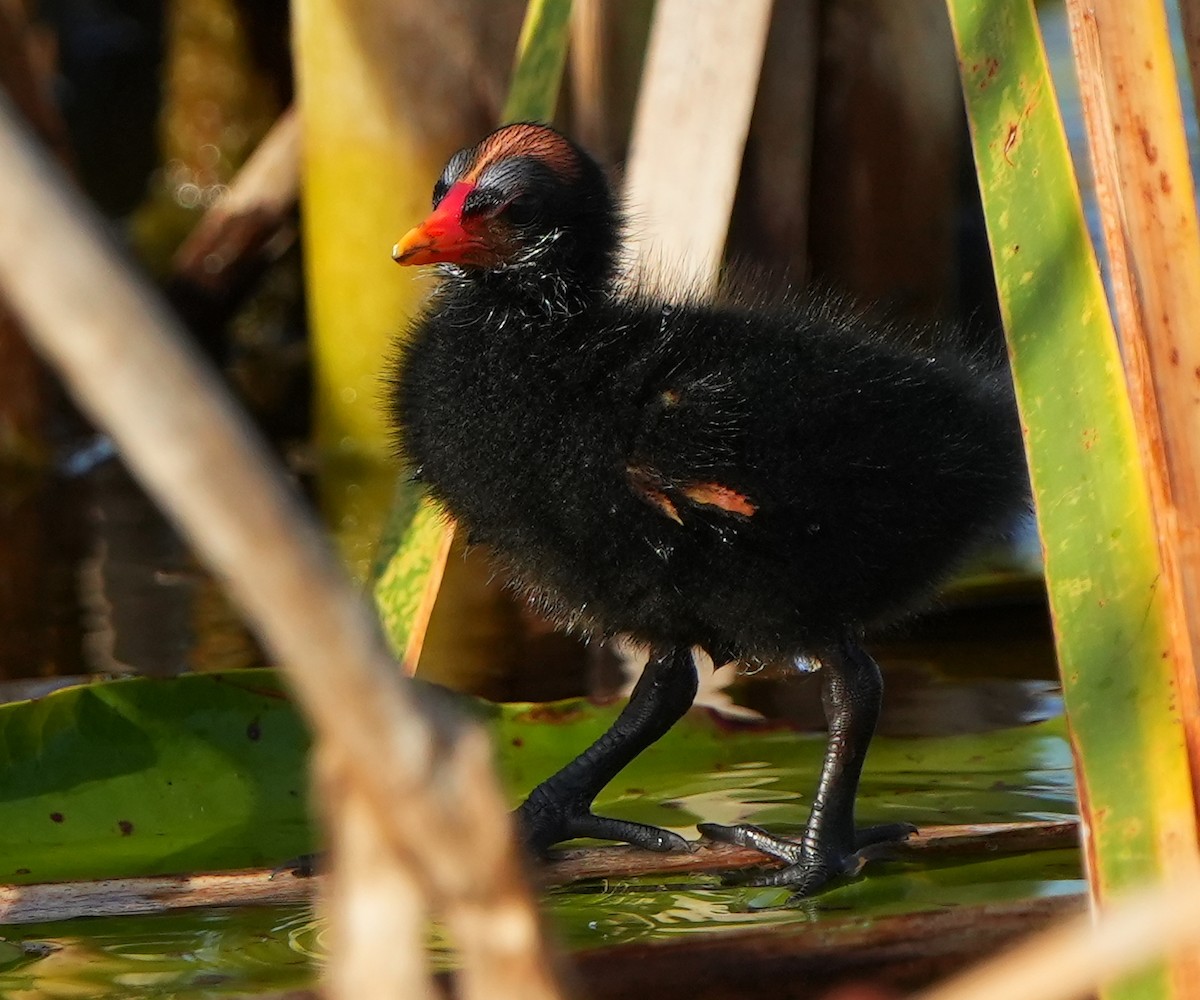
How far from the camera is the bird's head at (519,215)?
1725 millimetres

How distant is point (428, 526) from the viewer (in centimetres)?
204

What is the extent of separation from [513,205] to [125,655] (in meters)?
1.26

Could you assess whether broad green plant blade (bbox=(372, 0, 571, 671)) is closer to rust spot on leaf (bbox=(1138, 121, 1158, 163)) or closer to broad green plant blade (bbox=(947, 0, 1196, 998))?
broad green plant blade (bbox=(947, 0, 1196, 998))

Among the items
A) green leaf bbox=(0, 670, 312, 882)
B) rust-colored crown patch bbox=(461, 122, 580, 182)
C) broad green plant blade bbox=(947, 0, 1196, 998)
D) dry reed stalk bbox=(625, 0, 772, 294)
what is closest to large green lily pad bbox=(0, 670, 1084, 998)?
green leaf bbox=(0, 670, 312, 882)

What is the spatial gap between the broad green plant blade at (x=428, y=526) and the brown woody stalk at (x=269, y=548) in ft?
4.12

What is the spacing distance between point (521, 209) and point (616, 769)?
58cm

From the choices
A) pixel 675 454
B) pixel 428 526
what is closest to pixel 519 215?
pixel 675 454

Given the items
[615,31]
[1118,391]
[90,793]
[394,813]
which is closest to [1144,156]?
[1118,391]

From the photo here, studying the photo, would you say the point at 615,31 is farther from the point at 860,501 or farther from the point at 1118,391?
the point at 1118,391

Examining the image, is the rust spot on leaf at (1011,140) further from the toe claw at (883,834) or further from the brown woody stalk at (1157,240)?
the toe claw at (883,834)

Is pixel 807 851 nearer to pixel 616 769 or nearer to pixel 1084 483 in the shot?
pixel 616 769

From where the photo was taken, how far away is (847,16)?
3.31 meters

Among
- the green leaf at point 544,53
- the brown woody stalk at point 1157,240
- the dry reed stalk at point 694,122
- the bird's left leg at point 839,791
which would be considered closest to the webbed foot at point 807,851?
the bird's left leg at point 839,791

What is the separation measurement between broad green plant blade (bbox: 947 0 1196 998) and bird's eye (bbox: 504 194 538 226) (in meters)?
0.47
